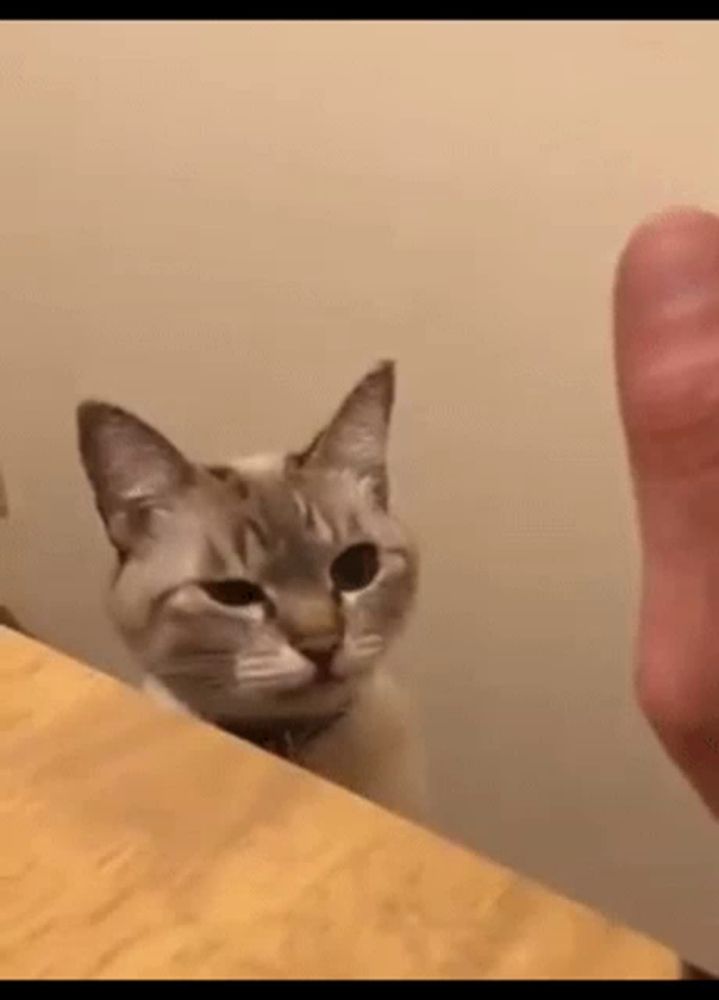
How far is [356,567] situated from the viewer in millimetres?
927

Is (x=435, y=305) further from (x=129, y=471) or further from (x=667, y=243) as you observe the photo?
(x=667, y=243)

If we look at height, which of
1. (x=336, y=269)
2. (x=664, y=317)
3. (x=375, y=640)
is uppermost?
(x=664, y=317)

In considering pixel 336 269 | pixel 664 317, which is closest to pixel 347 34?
pixel 336 269

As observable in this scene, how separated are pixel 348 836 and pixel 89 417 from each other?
47 centimetres

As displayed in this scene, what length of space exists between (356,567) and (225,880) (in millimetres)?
487

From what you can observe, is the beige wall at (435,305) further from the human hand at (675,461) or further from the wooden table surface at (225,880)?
the wooden table surface at (225,880)

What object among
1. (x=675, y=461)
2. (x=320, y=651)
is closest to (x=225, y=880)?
(x=675, y=461)

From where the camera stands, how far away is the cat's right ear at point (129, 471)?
897 millimetres

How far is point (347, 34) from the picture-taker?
3.46ft

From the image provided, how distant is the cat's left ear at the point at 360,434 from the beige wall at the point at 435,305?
7.5 inches

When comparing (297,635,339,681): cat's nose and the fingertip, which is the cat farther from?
the fingertip

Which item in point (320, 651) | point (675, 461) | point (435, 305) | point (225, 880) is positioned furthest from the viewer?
point (435, 305)

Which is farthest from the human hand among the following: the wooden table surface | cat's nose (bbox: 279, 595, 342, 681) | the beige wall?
the beige wall
